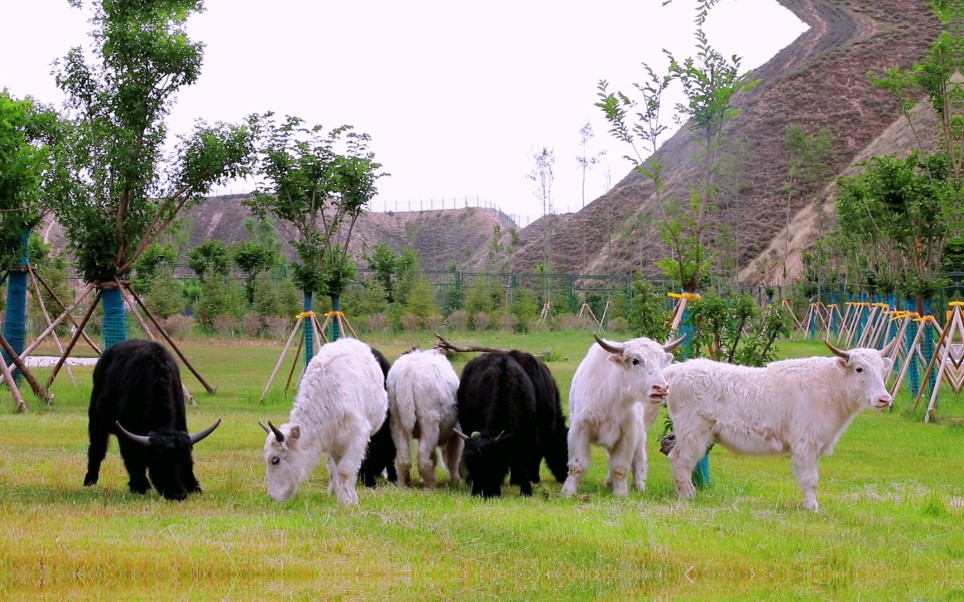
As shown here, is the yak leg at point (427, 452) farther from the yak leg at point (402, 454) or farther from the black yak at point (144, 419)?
the black yak at point (144, 419)

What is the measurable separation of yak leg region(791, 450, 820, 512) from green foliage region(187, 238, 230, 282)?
45.0 metres

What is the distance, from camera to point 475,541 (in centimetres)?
811

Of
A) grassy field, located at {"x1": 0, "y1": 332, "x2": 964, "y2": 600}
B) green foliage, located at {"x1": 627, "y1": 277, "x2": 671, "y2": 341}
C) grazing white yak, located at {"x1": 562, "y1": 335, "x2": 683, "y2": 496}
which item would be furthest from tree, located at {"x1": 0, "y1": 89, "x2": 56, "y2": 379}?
green foliage, located at {"x1": 627, "y1": 277, "x2": 671, "y2": 341}

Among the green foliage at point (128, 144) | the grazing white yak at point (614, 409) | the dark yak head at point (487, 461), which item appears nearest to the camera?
the dark yak head at point (487, 461)

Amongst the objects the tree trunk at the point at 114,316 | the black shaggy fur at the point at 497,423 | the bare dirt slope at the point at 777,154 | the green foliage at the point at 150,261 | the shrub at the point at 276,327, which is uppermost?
the bare dirt slope at the point at 777,154

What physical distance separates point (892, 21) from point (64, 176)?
88.2m

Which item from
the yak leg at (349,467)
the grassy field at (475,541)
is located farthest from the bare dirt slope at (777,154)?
the yak leg at (349,467)

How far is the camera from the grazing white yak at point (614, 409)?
35.8ft

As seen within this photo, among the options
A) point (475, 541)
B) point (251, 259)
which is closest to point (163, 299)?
point (251, 259)

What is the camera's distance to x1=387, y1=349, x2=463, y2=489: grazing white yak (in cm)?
1205

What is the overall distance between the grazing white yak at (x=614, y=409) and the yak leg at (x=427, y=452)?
5.15 ft

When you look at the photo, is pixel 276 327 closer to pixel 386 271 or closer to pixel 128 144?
pixel 386 271

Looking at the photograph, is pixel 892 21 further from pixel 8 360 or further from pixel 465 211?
pixel 8 360

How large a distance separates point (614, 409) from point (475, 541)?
3.59 m
